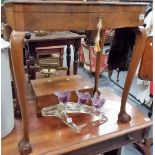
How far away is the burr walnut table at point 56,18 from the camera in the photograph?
0.64m

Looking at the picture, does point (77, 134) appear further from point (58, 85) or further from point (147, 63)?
point (147, 63)

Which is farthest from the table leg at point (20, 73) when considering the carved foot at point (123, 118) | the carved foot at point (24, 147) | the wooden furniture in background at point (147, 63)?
the wooden furniture in background at point (147, 63)

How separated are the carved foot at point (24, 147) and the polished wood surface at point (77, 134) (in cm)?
2

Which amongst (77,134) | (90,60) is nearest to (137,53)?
(77,134)

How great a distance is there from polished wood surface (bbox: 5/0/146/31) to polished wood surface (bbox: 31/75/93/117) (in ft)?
1.28

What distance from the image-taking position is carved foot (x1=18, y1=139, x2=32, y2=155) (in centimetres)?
79

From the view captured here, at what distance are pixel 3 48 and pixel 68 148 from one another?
18.7 inches

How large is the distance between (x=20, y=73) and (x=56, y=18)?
22cm

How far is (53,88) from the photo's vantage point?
3.47 ft

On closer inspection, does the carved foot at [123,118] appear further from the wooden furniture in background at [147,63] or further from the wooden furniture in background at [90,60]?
the wooden furniture in background at [90,60]

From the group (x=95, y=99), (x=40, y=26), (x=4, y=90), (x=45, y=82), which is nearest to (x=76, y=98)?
(x=95, y=99)

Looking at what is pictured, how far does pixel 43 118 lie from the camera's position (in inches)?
39.8

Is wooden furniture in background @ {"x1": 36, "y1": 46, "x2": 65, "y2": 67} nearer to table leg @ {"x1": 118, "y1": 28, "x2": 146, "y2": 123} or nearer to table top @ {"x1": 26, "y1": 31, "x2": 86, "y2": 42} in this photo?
table top @ {"x1": 26, "y1": 31, "x2": 86, "y2": 42}

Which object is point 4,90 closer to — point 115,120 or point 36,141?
point 36,141
